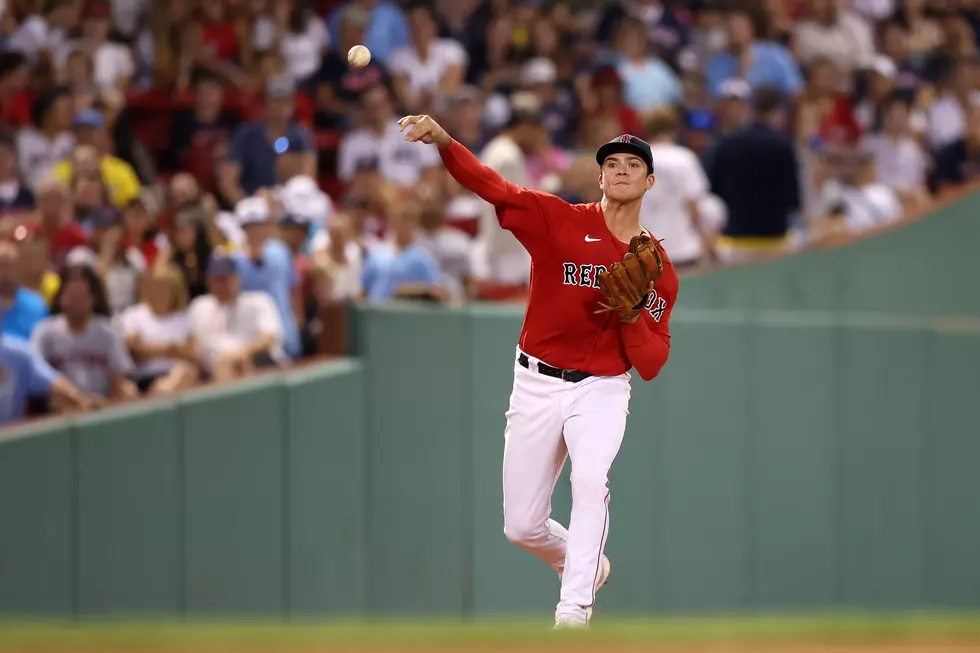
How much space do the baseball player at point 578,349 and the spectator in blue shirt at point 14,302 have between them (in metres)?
3.54

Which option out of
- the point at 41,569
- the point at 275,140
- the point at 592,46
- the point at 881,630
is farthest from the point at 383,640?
the point at 592,46

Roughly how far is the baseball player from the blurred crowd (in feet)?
10.3

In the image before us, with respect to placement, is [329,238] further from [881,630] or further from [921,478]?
[881,630]

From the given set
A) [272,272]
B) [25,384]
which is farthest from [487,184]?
[272,272]

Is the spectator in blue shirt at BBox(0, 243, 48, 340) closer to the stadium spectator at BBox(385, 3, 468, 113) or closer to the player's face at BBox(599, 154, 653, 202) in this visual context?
the player's face at BBox(599, 154, 653, 202)

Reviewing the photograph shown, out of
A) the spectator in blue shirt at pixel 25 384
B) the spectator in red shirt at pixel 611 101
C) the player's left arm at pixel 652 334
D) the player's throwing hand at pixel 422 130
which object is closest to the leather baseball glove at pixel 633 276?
the player's left arm at pixel 652 334

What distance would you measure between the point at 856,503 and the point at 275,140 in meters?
4.85

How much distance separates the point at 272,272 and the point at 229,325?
0.57 meters

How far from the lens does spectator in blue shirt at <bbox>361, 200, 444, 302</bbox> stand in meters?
10.9

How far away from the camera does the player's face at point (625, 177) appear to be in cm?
702

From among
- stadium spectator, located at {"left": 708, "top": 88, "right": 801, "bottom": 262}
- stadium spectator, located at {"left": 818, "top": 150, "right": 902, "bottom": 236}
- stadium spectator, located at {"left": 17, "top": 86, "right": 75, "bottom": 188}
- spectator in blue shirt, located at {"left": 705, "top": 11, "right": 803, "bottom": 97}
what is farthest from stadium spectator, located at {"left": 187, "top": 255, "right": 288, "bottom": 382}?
spectator in blue shirt, located at {"left": 705, "top": 11, "right": 803, "bottom": 97}

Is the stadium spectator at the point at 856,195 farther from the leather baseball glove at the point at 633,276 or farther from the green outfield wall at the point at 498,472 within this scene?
the leather baseball glove at the point at 633,276

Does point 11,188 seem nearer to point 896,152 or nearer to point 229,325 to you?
point 229,325

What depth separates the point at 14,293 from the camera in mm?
9672
